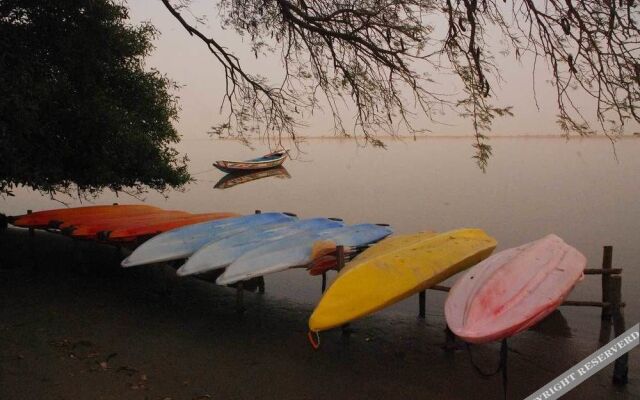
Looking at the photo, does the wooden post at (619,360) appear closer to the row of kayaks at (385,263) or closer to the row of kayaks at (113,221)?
the row of kayaks at (385,263)

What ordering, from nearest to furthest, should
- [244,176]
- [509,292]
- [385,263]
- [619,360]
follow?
1. [509,292]
2. [619,360]
3. [385,263]
4. [244,176]

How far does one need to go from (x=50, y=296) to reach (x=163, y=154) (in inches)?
174

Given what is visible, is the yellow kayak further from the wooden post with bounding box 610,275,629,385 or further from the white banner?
the white banner

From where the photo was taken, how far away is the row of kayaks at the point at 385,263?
417cm

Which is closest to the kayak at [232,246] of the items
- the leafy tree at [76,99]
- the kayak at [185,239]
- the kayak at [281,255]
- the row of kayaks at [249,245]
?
the row of kayaks at [249,245]

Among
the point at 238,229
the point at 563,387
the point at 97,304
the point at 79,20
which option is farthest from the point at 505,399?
the point at 79,20

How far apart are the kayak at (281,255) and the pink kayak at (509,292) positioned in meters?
1.74

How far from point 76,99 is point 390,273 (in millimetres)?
5962

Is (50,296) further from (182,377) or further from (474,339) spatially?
(474,339)

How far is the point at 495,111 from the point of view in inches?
198

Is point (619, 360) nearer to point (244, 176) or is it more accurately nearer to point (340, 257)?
point (340, 257)

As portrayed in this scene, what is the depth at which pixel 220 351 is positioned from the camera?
516cm

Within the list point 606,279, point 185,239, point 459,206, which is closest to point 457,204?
point 459,206

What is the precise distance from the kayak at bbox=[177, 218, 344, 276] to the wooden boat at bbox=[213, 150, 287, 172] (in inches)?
1060
